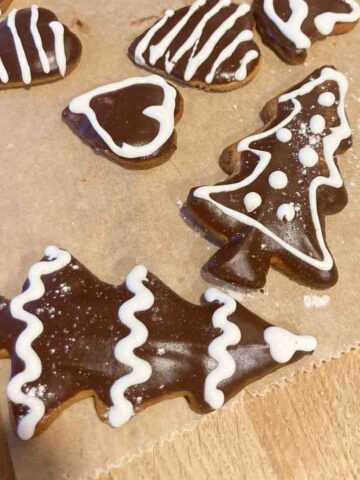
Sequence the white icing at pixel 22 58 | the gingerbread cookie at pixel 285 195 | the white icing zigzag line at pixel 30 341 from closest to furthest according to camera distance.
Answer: the white icing zigzag line at pixel 30 341 → the gingerbread cookie at pixel 285 195 → the white icing at pixel 22 58

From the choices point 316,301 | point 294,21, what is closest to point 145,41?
point 294,21

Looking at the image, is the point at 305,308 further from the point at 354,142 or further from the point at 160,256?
the point at 354,142

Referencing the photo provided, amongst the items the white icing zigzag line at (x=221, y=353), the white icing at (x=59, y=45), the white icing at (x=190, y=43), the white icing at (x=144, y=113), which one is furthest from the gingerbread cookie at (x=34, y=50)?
the white icing zigzag line at (x=221, y=353)

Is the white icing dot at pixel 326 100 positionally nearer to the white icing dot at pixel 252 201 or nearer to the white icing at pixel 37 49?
the white icing dot at pixel 252 201

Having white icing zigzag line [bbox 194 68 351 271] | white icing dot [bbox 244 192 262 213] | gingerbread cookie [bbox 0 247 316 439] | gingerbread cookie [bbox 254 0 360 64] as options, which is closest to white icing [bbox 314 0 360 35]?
gingerbread cookie [bbox 254 0 360 64]

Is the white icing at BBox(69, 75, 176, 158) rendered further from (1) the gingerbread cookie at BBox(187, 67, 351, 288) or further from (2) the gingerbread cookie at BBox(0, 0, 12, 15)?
(2) the gingerbread cookie at BBox(0, 0, 12, 15)

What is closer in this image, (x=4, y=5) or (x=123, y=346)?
(x=123, y=346)

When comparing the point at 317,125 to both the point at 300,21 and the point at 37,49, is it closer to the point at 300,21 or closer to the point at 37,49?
the point at 300,21
